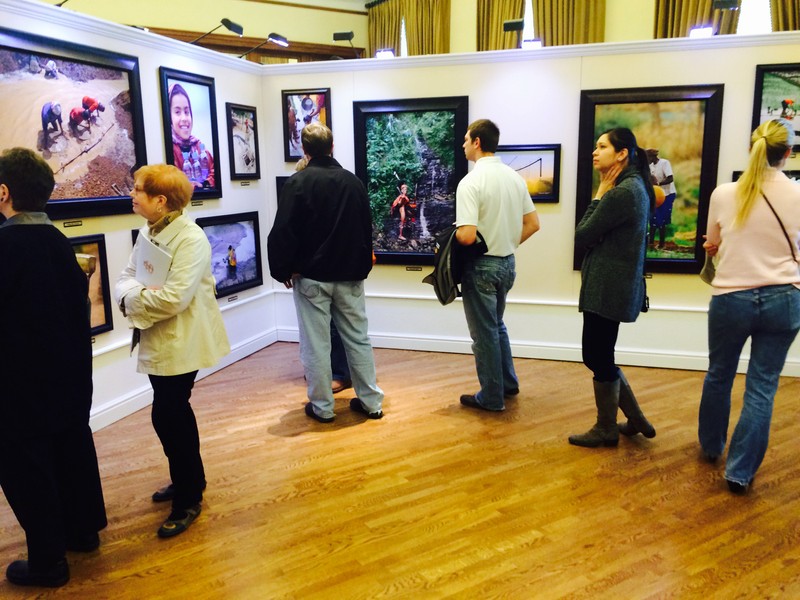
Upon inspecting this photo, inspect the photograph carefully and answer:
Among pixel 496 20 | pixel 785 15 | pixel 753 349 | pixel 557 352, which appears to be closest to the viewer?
pixel 753 349

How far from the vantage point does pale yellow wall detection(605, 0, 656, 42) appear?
761cm

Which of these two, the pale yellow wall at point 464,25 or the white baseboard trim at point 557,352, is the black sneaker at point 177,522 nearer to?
the white baseboard trim at point 557,352

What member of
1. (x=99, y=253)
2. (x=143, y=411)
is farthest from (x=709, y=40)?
(x=143, y=411)

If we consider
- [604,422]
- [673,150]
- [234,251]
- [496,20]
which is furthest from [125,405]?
[496,20]

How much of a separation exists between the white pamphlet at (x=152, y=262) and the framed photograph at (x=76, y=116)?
1410mm

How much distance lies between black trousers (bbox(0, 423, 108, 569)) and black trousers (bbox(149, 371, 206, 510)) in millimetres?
311

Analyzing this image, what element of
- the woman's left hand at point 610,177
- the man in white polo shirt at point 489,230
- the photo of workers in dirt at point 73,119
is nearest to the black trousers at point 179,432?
the photo of workers in dirt at point 73,119

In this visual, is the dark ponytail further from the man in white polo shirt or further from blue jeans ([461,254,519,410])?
blue jeans ([461,254,519,410])

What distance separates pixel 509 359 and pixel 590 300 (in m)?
1.27

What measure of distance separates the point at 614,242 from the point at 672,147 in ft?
7.31

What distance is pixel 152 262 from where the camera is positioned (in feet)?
9.30

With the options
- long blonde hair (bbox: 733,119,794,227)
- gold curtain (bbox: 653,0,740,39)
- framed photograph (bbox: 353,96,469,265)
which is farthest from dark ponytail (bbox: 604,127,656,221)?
gold curtain (bbox: 653,0,740,39)

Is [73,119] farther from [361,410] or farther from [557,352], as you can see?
[557,352]

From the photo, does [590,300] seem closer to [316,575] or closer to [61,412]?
[316,575]
